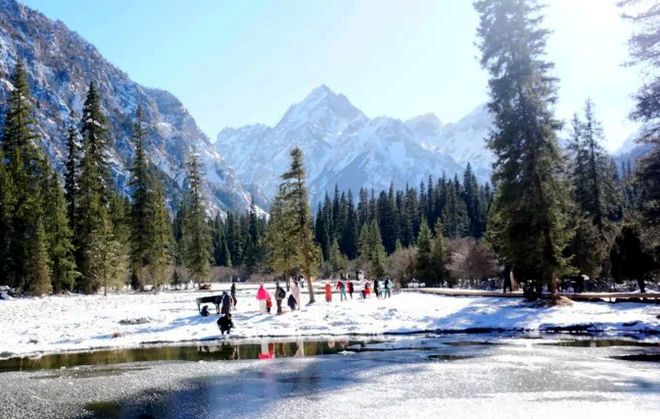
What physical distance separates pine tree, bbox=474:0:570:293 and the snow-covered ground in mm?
3643

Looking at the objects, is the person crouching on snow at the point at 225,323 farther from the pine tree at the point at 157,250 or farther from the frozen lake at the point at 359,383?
the pine tree at the point at 157,250

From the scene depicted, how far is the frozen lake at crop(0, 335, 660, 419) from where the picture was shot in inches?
454

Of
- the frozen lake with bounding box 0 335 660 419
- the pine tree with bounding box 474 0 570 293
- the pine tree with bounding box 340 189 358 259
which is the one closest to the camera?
the frozen lake with bounding box 0 335 660 419

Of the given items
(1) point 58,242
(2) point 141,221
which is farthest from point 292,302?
(2) point 141,221

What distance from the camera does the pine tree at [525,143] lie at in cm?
3183

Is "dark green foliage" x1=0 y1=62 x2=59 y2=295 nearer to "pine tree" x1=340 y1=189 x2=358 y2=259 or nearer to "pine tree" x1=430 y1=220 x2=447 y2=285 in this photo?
"pine tree" x1=430 y1=220 x2=447 y2=285

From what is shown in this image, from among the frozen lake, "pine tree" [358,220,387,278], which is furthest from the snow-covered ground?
"pine tree" [358,220,387,278]

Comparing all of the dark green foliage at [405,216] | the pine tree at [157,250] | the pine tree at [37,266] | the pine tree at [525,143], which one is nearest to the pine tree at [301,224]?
the pine tree at [525,143]

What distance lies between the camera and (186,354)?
22484 mm

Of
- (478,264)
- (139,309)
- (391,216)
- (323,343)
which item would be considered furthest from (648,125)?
(391,216)

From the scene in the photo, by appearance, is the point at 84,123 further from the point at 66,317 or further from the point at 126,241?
the point at 66,317

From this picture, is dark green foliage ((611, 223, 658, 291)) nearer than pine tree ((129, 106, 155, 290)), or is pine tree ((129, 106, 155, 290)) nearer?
dark green foliage ((611, 223, 658, 291))

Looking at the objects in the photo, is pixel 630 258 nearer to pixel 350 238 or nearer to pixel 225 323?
pixel 225 323

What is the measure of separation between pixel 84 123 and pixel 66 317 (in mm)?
30309
